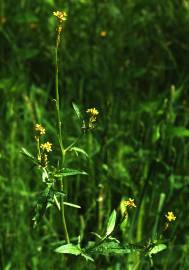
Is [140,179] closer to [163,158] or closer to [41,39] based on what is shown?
[163,158]

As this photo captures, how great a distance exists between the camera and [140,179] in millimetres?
2154

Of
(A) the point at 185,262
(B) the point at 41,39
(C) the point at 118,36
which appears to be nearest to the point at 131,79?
(C) the point at 118,36

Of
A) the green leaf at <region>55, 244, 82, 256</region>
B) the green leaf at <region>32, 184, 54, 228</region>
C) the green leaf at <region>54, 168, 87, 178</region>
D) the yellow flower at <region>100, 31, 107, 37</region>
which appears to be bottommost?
the green leaf at <region>55, 244, 82, 256</region>

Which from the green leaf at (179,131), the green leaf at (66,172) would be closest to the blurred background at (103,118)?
the green leaf at (179,131)

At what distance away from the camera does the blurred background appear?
192 centimetres

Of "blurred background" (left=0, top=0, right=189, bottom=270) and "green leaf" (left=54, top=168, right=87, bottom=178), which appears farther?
"blurred background" (left=0, top=0, right=189, bottom=270)

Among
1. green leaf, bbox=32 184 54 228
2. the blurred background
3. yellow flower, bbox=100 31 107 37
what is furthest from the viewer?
yellow flower, bbox=100 31 107 37

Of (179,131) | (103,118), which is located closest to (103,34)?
(103,118)

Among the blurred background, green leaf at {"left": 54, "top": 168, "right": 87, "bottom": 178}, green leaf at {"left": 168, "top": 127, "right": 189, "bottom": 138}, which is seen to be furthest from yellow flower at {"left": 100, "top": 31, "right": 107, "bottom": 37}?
green leaf at {"left": 54, "top": 168, "right": 87, "bottom": 178}

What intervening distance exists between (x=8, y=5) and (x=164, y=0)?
0.90 metres

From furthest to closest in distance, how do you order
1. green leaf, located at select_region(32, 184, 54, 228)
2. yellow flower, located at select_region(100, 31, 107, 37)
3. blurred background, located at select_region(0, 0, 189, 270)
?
1. yellow flower, located at select_region(100, 31, 107, 37)
2. blurred background, located at select_region(0, 0, 189, 270)
3. green leaf, located at select_region(32, 184, 54, 228)

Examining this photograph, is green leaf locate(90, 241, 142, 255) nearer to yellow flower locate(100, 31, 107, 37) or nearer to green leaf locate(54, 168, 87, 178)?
green leaf locate(54, 168, 87, 178)

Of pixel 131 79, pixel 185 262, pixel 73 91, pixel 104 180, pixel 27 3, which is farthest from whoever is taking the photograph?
pixel 27 3

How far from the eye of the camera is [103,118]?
2252 mm
